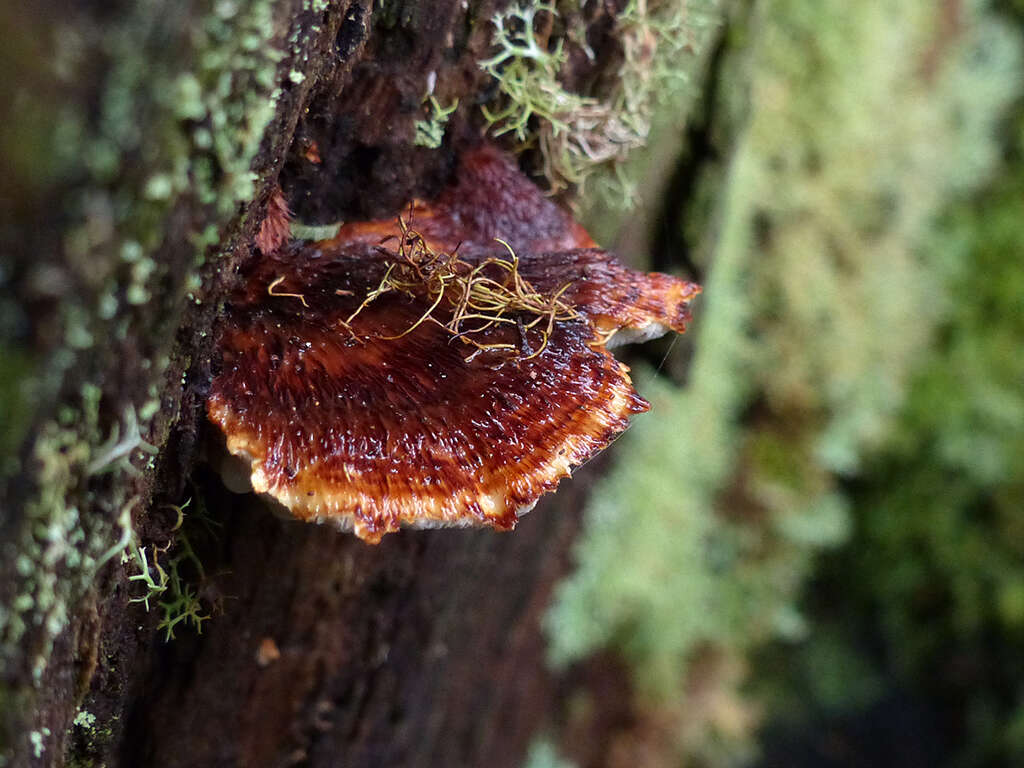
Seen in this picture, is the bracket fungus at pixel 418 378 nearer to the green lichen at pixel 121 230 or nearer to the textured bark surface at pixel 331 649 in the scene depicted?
the green lichen at pixel 121 230

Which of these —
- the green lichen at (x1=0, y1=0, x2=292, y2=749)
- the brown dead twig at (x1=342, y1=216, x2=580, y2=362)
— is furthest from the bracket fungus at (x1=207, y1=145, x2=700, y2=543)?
Answer: the green lichen at (x1=0, y1=0, x2=292, y2=749)

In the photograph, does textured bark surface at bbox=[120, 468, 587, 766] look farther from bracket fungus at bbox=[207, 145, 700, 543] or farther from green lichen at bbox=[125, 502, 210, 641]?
bracket fungus at bbox=[207, 145, 700, 543]

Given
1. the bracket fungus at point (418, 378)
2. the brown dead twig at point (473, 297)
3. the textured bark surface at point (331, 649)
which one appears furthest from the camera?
the textured bark surface at point (331, 649)

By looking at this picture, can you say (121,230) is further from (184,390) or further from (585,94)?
(585,94)

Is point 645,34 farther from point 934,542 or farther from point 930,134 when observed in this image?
point 934,542

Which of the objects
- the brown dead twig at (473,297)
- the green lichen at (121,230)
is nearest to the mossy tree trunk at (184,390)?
the green lichen at (121,230)

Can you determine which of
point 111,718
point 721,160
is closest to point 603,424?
point 111,718
